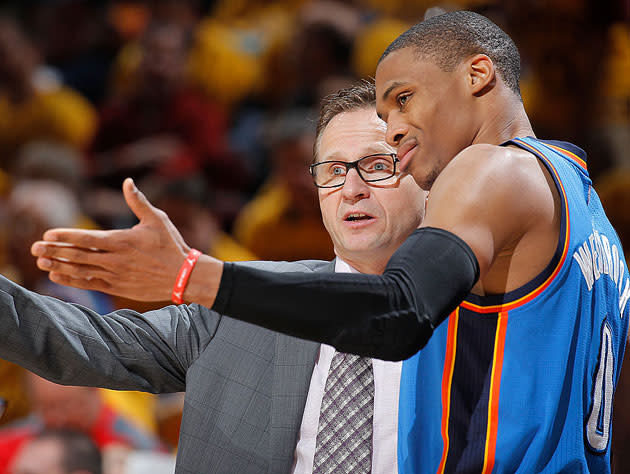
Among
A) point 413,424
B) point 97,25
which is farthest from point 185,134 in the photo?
point 413,424

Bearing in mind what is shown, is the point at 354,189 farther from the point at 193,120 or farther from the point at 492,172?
the point at 193,120

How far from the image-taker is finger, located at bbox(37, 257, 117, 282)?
1420 mm

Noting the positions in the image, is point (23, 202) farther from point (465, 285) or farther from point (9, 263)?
point (465, 285)

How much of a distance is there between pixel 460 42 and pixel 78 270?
2.76ft

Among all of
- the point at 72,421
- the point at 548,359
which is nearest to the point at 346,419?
the point at 548,359

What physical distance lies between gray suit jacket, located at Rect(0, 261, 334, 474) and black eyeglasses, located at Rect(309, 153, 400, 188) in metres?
0.28

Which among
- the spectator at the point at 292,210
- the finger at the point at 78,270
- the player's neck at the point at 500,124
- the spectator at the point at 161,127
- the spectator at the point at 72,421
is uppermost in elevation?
the spectator at the point at 161,127

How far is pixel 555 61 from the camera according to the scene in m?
4.34

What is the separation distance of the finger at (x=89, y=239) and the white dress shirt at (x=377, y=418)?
0.84 m

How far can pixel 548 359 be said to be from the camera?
1.61 m

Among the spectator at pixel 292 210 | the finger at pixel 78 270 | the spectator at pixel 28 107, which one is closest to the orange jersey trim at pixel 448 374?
the finger at pixel 78 270

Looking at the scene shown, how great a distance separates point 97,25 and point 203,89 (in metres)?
1.50

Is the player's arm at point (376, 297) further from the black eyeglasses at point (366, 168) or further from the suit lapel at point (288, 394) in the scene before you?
the black eyeglasses at point (366, 168)

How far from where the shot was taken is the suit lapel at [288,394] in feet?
6.65
